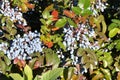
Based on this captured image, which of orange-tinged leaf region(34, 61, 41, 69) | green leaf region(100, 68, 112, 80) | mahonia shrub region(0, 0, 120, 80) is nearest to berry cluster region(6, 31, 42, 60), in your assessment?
mahonia shrub region(0, 0, 120, 80)

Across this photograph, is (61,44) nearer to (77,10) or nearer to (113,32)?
(77,10)

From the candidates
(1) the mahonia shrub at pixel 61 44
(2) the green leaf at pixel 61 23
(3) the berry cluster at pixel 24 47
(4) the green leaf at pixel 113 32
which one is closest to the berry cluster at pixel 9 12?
(1) the mahonia shrub at pixel 61 44

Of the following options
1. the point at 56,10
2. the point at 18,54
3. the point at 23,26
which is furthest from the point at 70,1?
the point at 18,54

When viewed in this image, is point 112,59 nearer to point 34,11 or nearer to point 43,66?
point 43,66

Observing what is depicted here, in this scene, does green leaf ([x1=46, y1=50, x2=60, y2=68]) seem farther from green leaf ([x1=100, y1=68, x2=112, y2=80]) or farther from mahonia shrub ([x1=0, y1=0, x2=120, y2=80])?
green leaf ([x1=100, y1=68, x2=112, y2=80])

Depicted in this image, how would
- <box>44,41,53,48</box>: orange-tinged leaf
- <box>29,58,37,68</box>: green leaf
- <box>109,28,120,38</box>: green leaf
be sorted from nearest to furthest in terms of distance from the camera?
1. <box>29,58,37,68</box>: green leaf
2. <box>44,41,53,48</box>: orange-tinged leaf
3. <box>109,28,120,38</box>: green leaf

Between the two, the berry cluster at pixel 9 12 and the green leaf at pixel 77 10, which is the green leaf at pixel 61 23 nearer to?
the green leaf at pixel 77 10

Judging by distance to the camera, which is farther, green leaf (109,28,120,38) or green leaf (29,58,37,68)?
green leaf (109,28,120,38)

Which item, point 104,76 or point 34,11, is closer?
point 104,76
